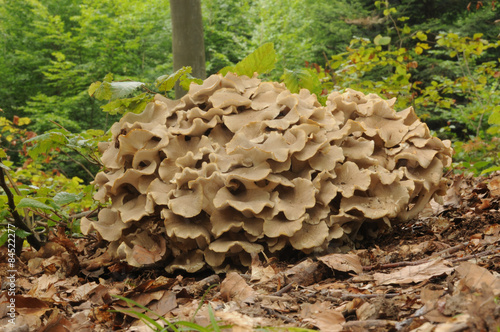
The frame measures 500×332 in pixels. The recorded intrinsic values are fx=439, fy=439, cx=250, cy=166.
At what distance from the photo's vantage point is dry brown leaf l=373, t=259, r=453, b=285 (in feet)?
6.16

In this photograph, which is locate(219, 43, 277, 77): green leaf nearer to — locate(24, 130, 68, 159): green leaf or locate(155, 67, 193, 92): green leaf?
locate(155, 67, 193, 92): green leaf

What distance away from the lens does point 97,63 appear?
55.4ft

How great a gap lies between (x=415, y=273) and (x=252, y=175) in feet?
3.32

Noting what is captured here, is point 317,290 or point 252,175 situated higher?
point 252,175

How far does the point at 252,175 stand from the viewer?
8.28ft

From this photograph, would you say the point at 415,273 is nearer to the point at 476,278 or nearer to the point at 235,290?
the point at 476,278

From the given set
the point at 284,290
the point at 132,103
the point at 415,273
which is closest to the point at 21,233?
the point at 132,103

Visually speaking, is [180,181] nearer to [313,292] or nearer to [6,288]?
[313,292]

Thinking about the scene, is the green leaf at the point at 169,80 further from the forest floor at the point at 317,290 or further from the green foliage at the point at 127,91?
the forest floor at the point at 317,290

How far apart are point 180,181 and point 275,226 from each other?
0.62 meters

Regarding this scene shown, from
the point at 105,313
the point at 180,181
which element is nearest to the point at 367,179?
the point at 180,181

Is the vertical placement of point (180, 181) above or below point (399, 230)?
above

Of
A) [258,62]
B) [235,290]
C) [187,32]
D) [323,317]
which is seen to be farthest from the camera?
[187,32]

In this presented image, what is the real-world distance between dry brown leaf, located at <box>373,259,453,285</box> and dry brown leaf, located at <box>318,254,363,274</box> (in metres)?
0.18
